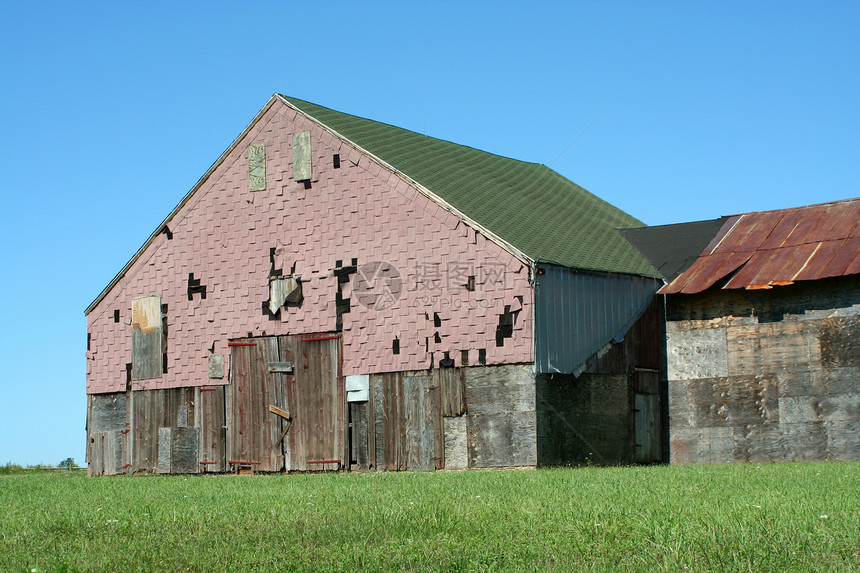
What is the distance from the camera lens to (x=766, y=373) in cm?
2558

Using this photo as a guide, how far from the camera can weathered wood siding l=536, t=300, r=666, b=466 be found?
2400 centimetres

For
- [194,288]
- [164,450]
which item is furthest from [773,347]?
[164,450]

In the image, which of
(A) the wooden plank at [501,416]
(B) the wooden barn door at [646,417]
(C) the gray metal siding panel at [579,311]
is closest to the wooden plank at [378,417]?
(A) the wooden plank at [501,416]

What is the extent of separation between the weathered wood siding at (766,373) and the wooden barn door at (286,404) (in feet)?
29.7

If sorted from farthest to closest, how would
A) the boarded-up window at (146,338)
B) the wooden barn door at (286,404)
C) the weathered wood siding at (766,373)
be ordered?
the boarded-up window at (146,338) → the wooden barn door at (286,404) → the weathered wood siding at (766,373)

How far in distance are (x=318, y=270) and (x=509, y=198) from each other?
6275 mm

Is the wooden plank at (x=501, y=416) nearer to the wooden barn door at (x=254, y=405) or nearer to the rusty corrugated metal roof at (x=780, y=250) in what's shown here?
the wooden barn door at (x=254, y=405)

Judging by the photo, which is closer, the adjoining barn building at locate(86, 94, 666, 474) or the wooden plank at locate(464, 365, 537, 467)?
the wooden plank at locate(464, 365, 537, 467)

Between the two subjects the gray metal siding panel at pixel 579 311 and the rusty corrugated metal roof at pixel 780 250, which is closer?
the gray metal siding panel at pixel 579 311

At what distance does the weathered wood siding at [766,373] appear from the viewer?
24.6 meters

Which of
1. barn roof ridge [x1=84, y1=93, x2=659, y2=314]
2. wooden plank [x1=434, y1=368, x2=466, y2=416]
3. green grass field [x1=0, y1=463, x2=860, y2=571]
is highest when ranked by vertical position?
barn roof ridge [x1=84, y1=93, x2=659, y2=314]

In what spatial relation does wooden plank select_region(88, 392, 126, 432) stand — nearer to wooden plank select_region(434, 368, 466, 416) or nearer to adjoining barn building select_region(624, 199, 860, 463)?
wooden plank select_region(434, 368, 466, 416)

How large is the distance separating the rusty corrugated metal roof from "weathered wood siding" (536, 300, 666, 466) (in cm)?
179

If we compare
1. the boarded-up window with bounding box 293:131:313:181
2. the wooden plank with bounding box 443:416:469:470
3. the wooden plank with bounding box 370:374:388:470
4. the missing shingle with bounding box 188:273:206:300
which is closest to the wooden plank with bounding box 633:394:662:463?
the wooden plank with bounding box 443:416:469:470
